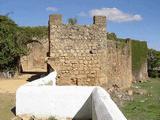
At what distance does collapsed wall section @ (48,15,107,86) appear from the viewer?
16172 millimetres

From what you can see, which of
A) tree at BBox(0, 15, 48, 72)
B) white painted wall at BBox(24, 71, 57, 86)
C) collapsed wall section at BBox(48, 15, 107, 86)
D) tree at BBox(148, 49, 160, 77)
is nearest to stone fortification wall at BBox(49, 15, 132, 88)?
collapsed wall section at BBox(48, 15, 107, 86)

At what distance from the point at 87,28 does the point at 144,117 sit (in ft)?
16.1

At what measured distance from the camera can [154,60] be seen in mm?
41375

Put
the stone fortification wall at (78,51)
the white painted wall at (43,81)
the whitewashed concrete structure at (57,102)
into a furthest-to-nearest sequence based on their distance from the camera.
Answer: the stone fortification wall at (78,51) < the white painted wall at (43,81) < the whitewashed concrete structure at (57,102)

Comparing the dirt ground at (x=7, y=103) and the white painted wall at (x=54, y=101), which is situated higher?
the white painted wall at (x=54, y=101)

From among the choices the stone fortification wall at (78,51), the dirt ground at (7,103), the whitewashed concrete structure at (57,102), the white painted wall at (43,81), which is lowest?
the dirt ground at (7,103)

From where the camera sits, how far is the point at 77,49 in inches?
639

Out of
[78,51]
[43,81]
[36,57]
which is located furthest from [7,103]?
[36,57]

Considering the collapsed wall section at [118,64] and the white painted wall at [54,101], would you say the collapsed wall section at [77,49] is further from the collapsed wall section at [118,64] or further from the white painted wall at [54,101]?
the white painted wall at [54,101]

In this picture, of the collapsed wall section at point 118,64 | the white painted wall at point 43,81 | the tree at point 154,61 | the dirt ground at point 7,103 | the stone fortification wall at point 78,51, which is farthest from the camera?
the tree at point 154,61

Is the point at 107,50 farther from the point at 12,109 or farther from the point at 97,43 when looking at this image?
Result: the point at 12,109

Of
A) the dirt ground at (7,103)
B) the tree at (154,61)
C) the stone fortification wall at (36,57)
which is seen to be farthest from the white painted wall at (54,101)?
the tree at (154,61)

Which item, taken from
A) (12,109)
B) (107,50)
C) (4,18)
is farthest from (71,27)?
(4,18)

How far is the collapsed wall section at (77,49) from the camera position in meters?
16.2
